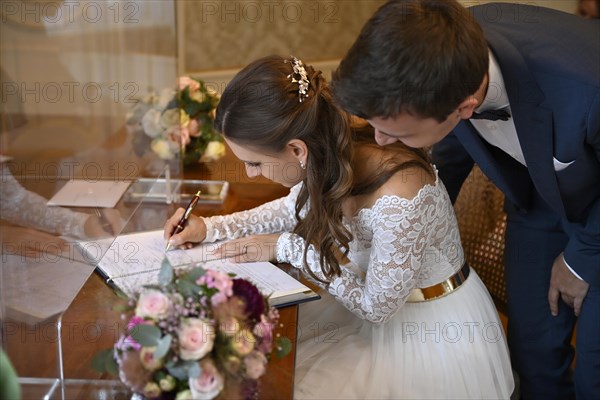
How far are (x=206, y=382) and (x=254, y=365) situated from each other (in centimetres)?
6

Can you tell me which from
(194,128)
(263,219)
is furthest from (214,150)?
(263,219)

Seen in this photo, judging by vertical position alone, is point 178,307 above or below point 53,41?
below

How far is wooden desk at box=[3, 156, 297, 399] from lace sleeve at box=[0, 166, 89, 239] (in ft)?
0.34

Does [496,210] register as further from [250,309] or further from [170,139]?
[250,309]

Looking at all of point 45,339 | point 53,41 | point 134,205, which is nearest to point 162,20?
point 134,205

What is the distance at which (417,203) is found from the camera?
132cm

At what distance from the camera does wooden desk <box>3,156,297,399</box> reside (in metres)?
1.05

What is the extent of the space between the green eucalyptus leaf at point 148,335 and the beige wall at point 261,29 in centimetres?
224

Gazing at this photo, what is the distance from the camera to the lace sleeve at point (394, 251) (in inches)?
51.6

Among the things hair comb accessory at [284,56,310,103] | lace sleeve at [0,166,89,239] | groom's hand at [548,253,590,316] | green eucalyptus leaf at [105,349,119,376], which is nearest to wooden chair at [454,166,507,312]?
groom's hand at [548,253,590,316]

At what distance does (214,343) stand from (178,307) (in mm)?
63

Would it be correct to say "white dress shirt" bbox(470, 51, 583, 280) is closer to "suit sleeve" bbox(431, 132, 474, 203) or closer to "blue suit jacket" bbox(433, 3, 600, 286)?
"blue suit jacket" bbox(433, 3, 600, 286)

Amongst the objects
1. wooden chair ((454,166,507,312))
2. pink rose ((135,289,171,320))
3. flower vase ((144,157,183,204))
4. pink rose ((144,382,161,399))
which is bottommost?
wooden chair ((454,166,507,312))

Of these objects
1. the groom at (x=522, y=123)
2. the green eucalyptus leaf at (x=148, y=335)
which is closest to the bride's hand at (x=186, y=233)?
the groom at (x=522, y=123)
